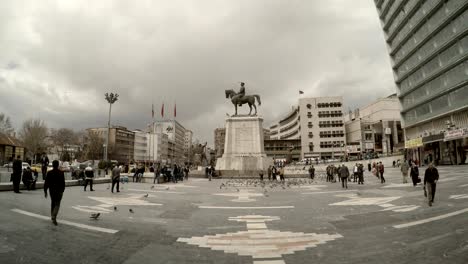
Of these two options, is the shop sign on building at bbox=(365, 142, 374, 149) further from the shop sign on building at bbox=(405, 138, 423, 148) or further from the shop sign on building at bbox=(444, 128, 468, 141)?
the shop sign on building at bbox=(444, 128, 468, 141)

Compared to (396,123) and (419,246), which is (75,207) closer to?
(419,246)

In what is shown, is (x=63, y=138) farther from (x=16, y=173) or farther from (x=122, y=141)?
(x=16, y=173)

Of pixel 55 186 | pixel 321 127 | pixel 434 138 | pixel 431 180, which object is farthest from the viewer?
pixel 321 127

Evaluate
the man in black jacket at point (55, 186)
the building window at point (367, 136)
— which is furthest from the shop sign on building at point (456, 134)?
the building window at point (367, 136)

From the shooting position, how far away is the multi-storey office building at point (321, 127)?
109 m

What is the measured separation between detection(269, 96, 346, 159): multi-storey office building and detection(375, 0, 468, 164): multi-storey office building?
3984cm

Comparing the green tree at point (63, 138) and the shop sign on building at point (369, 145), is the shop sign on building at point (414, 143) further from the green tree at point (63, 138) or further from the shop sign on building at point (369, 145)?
the green tree at point (63, 138)

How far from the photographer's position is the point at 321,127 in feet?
360

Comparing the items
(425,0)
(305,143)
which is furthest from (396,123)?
(425,0)

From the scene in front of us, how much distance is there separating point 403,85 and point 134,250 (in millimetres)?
74951

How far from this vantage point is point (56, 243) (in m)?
6.67

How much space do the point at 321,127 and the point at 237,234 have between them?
10668 centimetres

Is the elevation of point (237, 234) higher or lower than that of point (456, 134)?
lower

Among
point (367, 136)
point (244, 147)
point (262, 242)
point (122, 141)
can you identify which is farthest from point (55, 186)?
point (122, 141)
